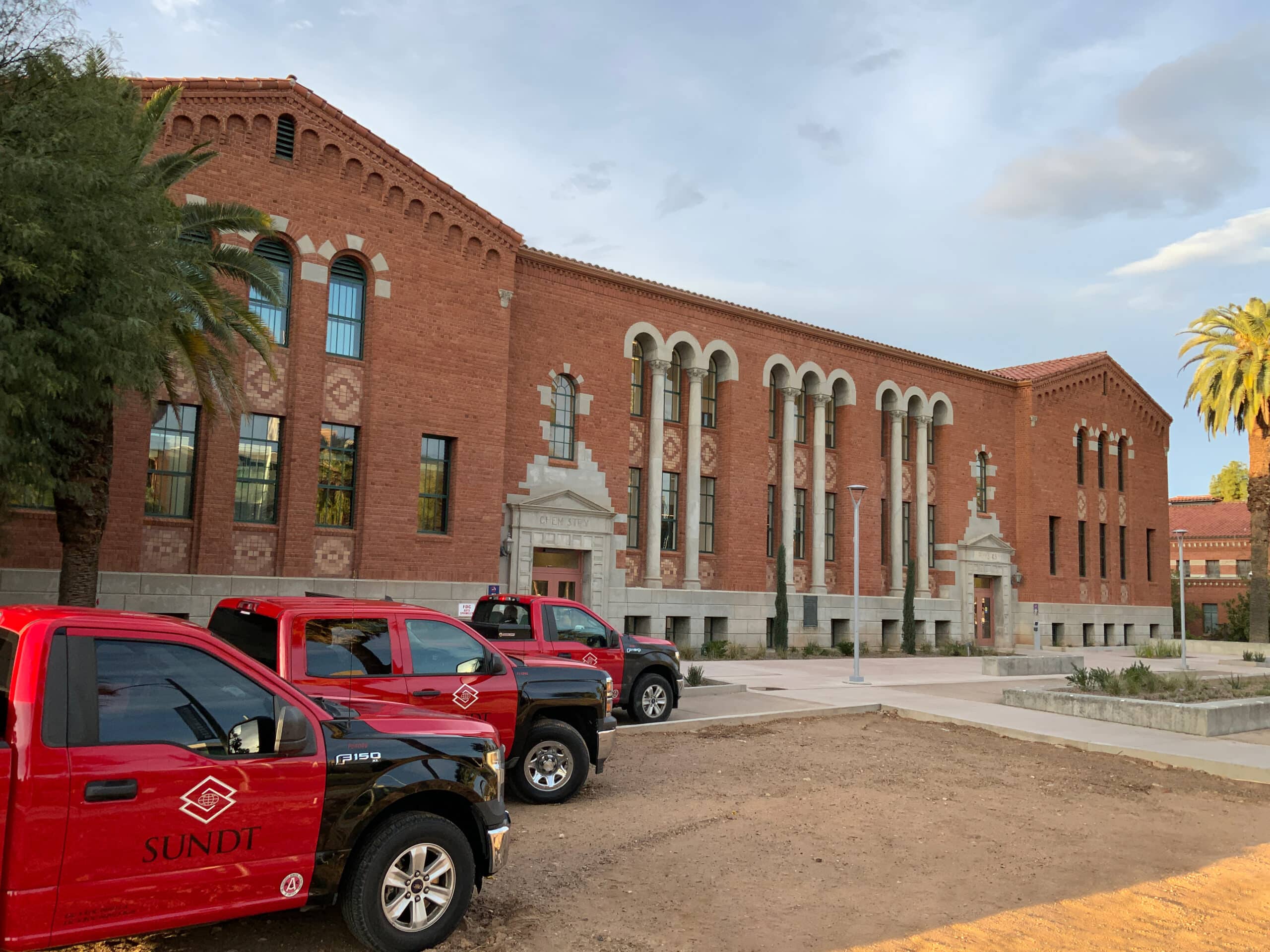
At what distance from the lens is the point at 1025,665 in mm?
25109

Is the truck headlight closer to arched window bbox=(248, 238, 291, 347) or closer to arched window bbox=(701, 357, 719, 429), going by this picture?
arched window bbox=(248, 238, 291, 347)

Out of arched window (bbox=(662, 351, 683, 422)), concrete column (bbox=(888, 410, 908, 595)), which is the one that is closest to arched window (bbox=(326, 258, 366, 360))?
arched window (bbox=(662, 351, 683, 422))

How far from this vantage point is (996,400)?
128ft

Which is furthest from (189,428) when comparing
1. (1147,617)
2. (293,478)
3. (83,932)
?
(1147,617)

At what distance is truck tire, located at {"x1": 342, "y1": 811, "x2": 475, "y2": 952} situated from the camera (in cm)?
507

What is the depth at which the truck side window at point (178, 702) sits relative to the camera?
14.5 ft

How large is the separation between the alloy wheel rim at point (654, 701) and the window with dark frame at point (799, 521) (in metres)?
18.1

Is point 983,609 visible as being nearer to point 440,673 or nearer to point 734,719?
point 734,719

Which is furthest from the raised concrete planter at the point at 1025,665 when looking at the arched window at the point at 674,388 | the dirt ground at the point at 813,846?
the dirt ground at the point at 813,846

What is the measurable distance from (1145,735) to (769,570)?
1666 cm

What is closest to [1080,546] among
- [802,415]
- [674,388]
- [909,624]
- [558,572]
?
[909,624]

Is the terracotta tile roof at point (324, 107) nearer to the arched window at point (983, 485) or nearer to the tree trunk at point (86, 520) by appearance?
the tree trunk at point (86, 520)

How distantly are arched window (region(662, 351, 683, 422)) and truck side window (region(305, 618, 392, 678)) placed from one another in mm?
21853

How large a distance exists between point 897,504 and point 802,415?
5362 mm
